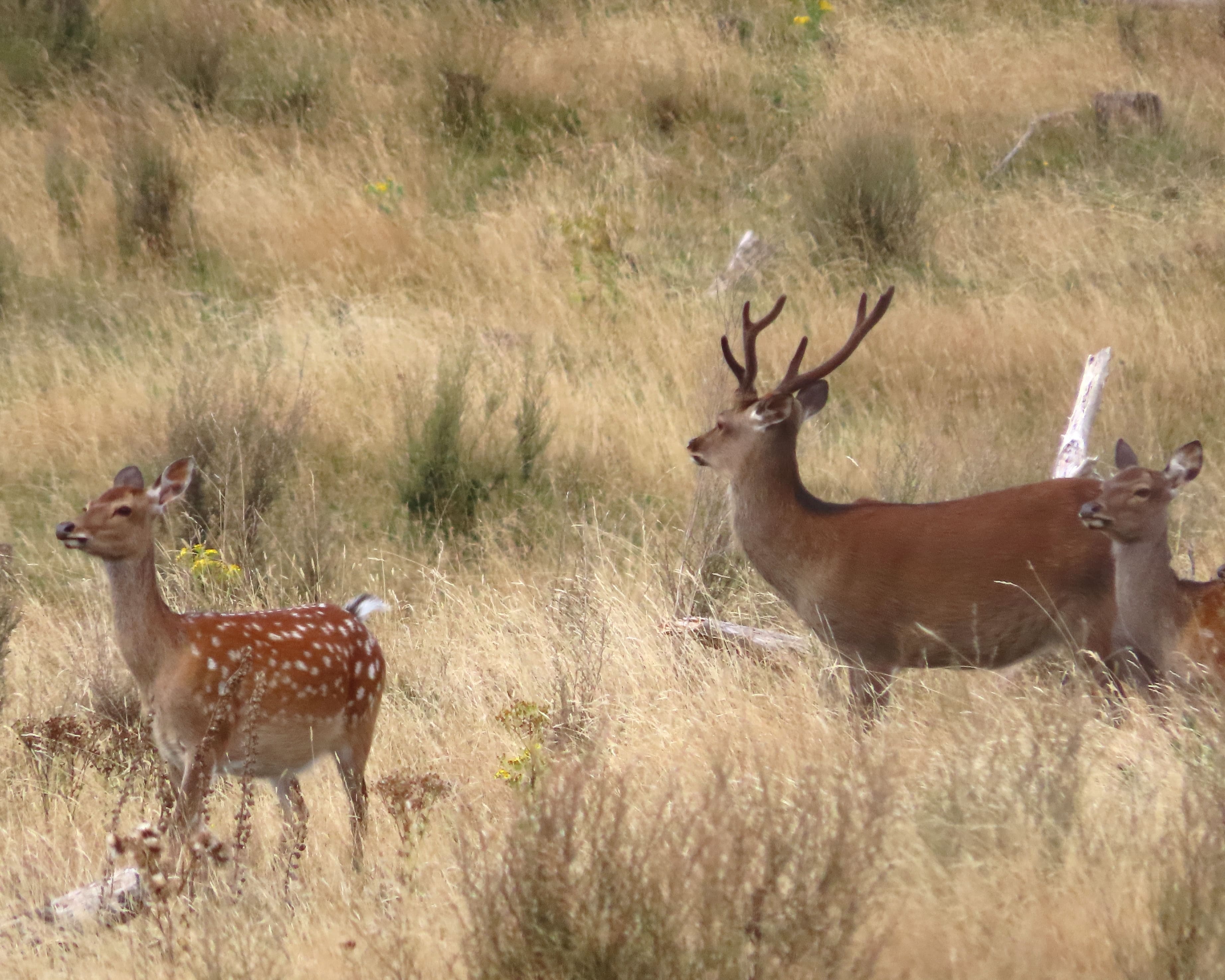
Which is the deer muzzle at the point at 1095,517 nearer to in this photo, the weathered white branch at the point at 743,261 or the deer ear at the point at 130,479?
the deer ear at the point at 130,479

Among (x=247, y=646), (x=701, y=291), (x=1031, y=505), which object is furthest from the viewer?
(x=701, y=291)

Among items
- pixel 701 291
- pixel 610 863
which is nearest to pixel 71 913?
pixel 610 863

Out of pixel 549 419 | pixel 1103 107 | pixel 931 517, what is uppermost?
pixel 931 517

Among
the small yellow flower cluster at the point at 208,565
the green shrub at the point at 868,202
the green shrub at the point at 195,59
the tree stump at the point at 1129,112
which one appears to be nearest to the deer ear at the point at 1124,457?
the small yellow flower cluster at the point at 208,565

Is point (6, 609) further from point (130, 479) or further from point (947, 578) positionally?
point (947, 578)

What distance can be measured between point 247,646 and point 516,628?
8.17 feet

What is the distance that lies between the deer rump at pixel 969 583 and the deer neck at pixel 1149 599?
0.06m

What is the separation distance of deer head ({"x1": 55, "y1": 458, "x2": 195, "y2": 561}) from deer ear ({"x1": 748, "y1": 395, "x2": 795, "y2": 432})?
1.94 meters

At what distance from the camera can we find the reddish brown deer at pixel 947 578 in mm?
5262

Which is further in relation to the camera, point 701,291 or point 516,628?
point 701,291

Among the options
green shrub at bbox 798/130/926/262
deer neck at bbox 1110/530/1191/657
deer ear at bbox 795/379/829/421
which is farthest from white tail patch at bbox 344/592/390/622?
green shrub at bbox 798/130/926/262

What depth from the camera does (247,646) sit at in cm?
498

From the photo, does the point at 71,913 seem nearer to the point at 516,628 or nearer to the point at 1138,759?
the point at 1138,759

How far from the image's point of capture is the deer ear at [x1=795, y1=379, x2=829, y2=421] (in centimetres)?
611
